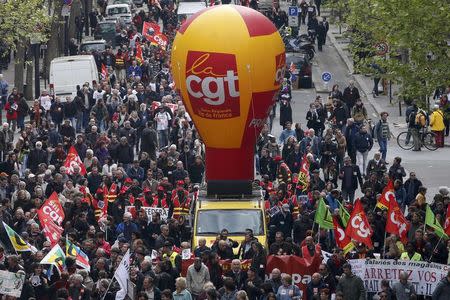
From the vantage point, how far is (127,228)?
111ft

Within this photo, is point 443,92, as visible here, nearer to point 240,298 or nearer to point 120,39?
point 120,39

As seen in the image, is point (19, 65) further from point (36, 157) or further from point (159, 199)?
point (159, 199)

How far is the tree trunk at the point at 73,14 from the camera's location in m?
70.5

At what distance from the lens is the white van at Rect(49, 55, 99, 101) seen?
54.7 metres

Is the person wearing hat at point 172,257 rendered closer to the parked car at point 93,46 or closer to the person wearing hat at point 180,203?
the person wearing hat at point 180,203

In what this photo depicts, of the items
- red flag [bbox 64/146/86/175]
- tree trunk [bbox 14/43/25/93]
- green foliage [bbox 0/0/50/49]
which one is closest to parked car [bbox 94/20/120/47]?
tree trunk [bbox 14/43/25/93]

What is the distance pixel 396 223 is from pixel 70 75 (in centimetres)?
2414

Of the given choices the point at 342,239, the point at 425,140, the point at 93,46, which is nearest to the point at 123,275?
the point at 342,239

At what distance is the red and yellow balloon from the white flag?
10846 mm

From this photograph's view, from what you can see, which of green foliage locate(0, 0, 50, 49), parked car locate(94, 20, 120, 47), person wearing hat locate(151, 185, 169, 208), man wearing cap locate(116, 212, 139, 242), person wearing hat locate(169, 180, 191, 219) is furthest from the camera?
parked car locate(94, 20, 120, 47)

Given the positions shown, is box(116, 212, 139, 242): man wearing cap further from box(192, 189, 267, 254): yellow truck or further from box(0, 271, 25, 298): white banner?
box(0, 271, 25, 298): white banner

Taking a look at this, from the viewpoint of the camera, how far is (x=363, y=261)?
2944 centimetres

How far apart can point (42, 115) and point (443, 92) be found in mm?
11215

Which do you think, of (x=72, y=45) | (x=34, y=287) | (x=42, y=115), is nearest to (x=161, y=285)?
(x=34, y=287)
